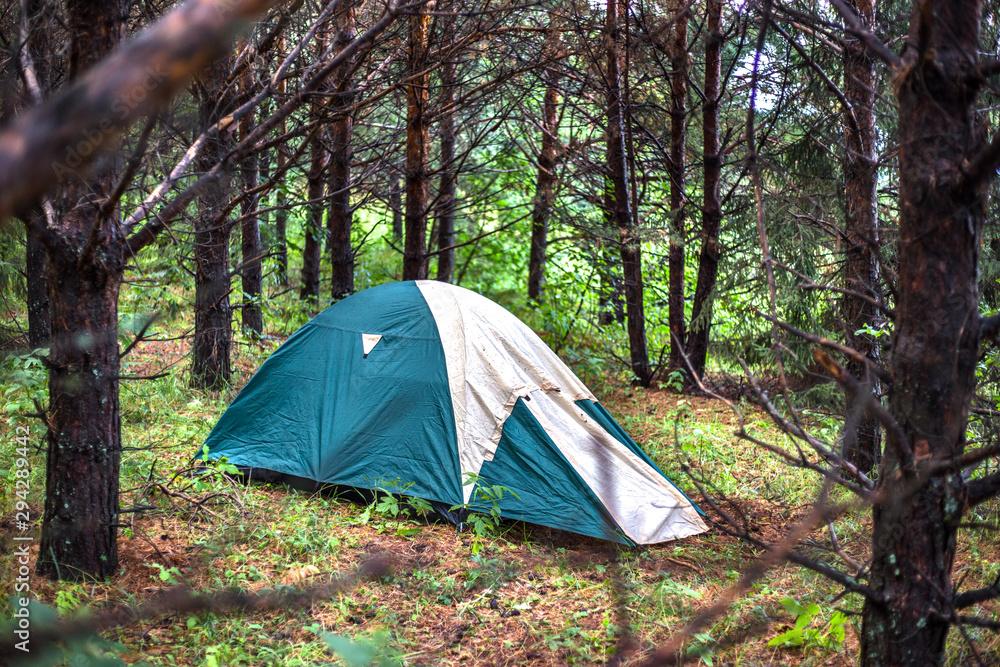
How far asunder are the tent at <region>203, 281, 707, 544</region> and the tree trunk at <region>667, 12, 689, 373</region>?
2.85 metres

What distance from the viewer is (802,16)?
88.8 inches

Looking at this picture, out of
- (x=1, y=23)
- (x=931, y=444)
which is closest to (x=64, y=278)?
(x=1, y=23)

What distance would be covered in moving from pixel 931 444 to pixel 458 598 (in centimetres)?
267

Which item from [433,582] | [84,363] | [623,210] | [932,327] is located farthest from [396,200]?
[932,327]

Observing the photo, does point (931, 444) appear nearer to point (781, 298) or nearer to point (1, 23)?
point (781, 298)

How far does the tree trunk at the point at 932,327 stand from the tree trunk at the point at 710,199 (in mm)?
5494

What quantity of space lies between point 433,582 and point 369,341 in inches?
85.1

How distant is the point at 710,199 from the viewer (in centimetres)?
785

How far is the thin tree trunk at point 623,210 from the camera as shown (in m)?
8.13

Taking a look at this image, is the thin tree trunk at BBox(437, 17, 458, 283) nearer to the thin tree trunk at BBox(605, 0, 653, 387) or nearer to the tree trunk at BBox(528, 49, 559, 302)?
the tree trunk at BBox(528, 49, 559, 302)

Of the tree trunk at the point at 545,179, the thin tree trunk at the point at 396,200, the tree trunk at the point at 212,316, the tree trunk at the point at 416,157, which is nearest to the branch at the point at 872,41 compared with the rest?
the tree trunk at the point at 416,157

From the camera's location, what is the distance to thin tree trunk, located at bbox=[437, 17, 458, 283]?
6.91 metres

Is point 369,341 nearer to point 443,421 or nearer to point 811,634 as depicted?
point 443,421

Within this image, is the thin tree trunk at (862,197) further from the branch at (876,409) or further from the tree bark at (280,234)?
the tree bark at (280,234)
